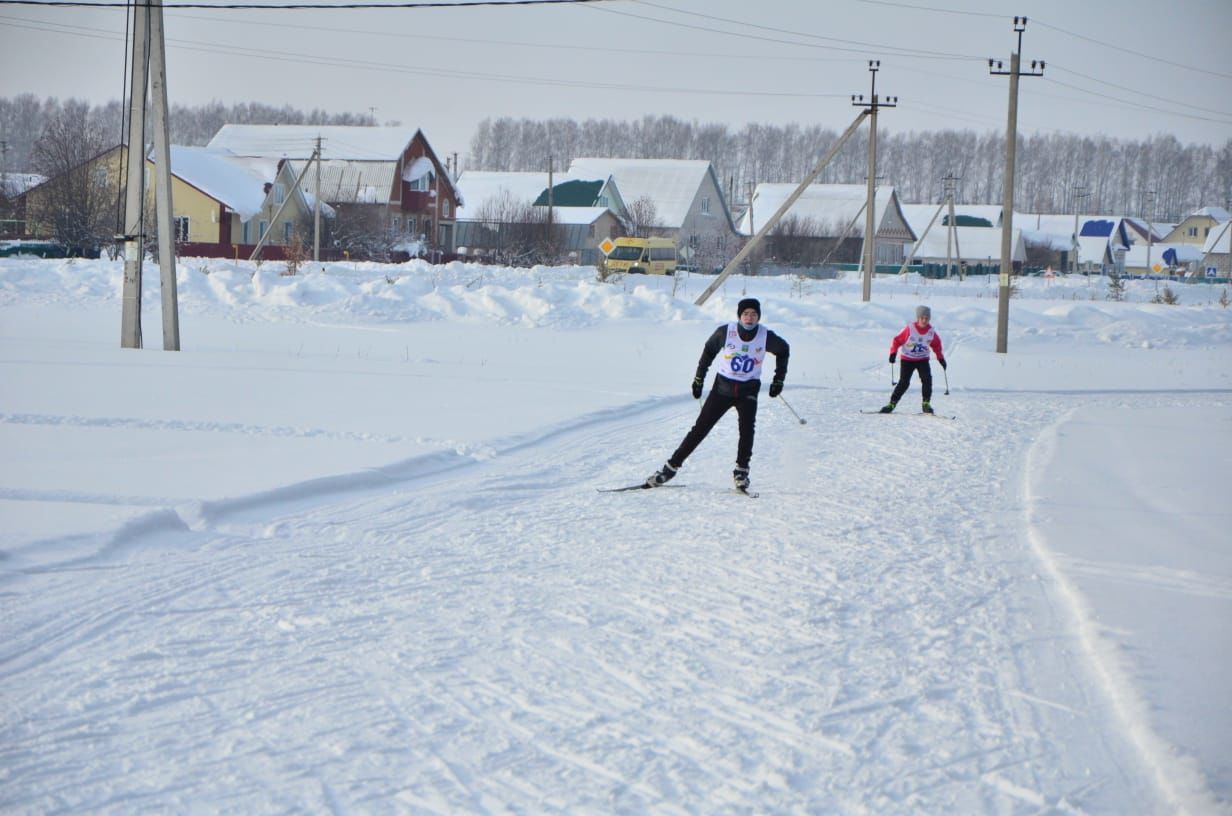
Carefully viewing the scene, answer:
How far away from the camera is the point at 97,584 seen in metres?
6.43

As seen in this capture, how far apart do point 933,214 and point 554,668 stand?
104 m

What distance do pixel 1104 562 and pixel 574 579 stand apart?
3.37 m

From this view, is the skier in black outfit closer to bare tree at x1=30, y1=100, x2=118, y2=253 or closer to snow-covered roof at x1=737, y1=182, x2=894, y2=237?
bare tree at x1=30, y1=100, x2=118, y2=253

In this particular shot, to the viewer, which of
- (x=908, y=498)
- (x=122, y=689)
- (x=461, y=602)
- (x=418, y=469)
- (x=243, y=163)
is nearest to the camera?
(x=122, y=689)

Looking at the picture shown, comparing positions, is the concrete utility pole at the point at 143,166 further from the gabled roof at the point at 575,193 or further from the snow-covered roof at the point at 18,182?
the gabled roof at the point at 575,193

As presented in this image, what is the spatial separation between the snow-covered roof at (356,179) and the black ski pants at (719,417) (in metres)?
56.8

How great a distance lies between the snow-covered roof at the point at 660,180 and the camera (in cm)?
8138

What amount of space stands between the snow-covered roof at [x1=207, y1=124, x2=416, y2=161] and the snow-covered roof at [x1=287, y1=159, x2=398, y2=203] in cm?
39

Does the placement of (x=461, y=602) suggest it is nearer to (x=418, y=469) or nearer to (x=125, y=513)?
(x=125, y=513)

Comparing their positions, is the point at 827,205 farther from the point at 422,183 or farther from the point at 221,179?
the point at 221,179

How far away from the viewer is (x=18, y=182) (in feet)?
164

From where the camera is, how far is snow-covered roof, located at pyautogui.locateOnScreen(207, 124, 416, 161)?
67062 millimetres

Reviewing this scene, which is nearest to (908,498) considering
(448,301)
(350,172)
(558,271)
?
(448,301)

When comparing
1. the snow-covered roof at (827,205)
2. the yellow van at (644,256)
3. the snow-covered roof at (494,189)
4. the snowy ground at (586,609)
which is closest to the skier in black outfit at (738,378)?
the snowy ground at (586,609)
